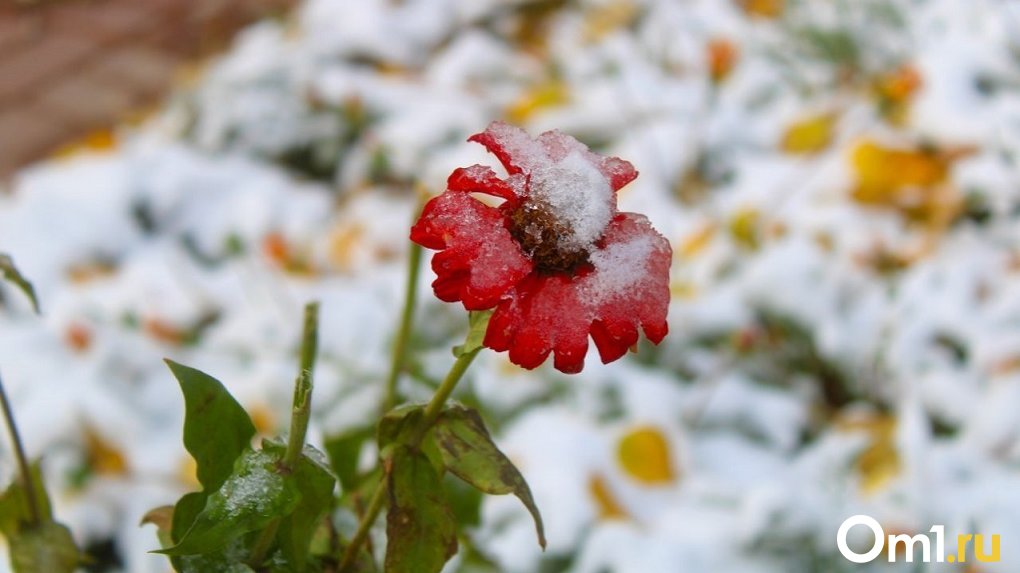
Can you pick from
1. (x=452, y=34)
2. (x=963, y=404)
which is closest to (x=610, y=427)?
(x=963, y=404)

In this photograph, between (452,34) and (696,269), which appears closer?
(696,269)

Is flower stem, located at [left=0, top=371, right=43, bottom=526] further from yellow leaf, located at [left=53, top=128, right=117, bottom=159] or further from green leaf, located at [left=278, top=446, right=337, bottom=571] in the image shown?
yellow leaf, located at [left=53, top=128, right=117, bottom=159]

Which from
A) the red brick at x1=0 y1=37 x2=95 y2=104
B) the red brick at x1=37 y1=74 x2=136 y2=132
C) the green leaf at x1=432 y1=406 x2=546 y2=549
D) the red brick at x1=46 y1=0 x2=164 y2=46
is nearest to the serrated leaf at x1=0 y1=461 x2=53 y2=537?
the green leaf at x1=432 y1=406 x2=546 y2=549

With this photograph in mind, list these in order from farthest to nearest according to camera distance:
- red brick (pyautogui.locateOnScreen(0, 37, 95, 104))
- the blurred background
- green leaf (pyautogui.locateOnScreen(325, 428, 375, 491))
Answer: red brick (pyautogui.locateOnScreen(0, 37, 95, 104)) < the blurred background < green leaf (pyautogui.locateOnScreen(325, 428, 375, 491))

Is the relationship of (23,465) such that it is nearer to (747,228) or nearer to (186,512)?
(186,512)

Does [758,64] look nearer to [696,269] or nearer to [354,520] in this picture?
[696,269]

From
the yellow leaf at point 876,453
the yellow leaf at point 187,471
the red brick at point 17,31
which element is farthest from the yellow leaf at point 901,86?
the red brick at point 17,31
